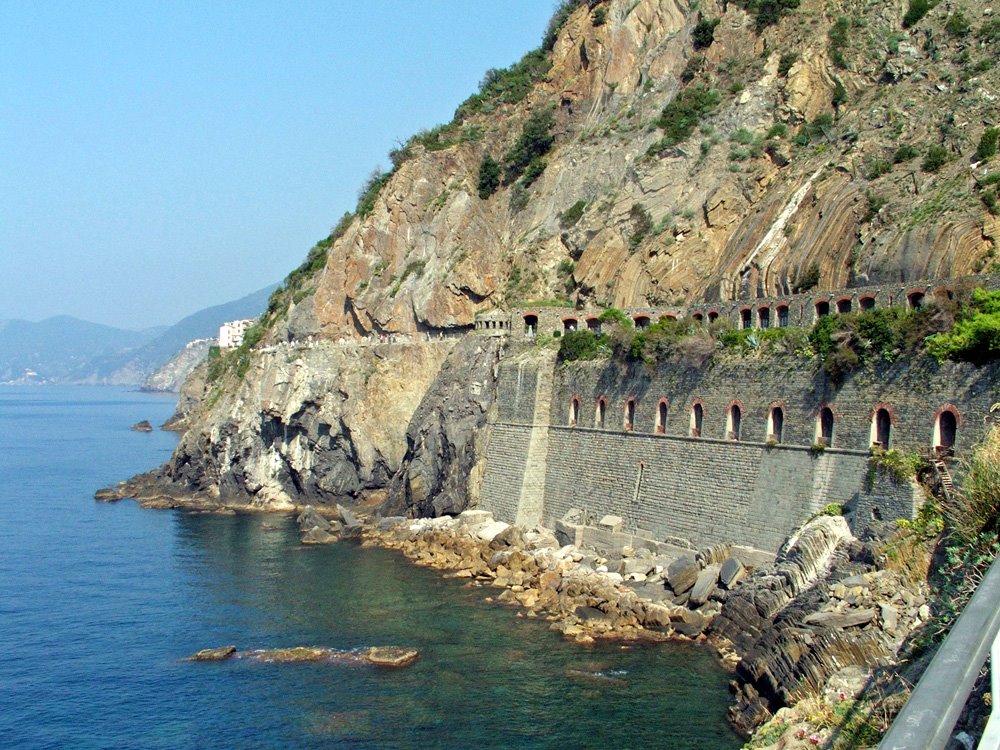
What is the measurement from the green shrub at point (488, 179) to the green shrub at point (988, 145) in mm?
33214

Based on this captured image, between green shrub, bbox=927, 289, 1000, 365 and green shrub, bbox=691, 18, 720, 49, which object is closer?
green shrub, bbox=927, 289, 1000, 365

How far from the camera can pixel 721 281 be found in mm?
45625

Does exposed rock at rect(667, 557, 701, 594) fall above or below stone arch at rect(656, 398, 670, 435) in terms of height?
below

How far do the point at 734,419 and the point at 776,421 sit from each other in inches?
76.0

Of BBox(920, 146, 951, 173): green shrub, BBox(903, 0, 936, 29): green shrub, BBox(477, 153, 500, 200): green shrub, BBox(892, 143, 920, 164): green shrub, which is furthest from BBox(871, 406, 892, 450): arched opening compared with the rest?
BBox(477, 153, 500, 200): green shrub

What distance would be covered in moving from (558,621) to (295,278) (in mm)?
48319

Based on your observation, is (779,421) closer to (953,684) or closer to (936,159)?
(936,159)

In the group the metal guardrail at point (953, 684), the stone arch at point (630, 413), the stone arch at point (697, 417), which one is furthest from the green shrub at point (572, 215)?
the metal guardrail at point (953, 684)

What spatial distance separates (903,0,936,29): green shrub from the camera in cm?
4847

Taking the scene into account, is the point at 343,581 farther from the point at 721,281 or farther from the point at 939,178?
the point at 939,178

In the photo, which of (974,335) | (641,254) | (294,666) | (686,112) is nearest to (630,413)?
(974,335)

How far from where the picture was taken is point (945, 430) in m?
25.2

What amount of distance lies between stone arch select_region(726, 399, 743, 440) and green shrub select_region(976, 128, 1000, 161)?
48.4 ft

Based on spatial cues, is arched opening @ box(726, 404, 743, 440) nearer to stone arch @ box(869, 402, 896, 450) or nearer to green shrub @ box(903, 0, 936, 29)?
stone arch @ box(869, 402, 896, 450)
